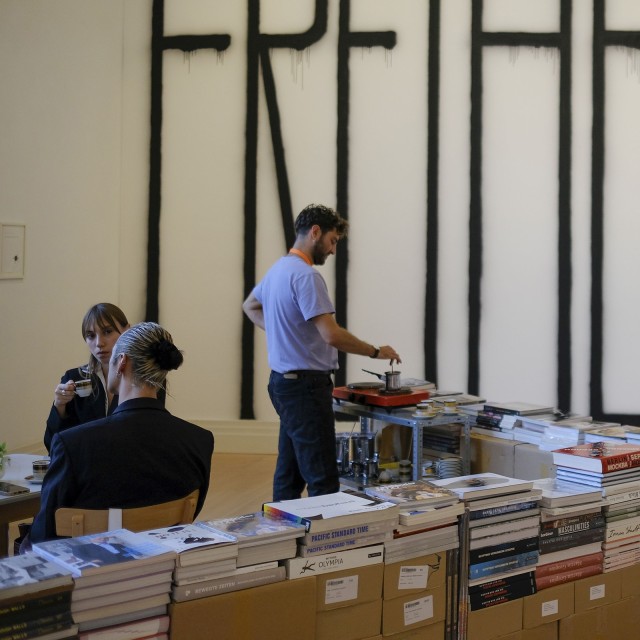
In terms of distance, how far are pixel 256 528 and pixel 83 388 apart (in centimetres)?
153

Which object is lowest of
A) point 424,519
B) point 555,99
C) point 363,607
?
point 363,607

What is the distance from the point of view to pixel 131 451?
2.54 m

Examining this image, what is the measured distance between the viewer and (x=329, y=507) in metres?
2.32

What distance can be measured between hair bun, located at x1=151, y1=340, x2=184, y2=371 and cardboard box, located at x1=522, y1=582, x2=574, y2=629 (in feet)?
3.99

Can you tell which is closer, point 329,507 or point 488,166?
point 329,507

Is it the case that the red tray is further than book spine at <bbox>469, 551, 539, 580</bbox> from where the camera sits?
Yes

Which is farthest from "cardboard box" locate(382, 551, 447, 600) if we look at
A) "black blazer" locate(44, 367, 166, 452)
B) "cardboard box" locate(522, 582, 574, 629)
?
"black blazer" locate(44, 367, 166, 452)

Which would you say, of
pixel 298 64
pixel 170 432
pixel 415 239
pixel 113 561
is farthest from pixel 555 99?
pixel 113 561

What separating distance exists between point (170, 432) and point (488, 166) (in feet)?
15.8

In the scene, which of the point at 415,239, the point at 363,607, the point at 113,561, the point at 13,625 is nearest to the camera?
the point at 13,625

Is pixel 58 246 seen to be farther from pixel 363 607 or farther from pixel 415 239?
pixel 363 607

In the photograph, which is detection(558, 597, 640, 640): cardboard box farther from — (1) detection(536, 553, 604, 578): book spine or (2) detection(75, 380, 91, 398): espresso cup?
(2) detection(75, 380, 91, 398): espresso cup

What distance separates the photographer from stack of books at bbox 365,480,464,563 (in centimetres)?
233

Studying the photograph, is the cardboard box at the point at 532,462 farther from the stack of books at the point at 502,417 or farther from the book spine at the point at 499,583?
the book spine at the point at 499,583
